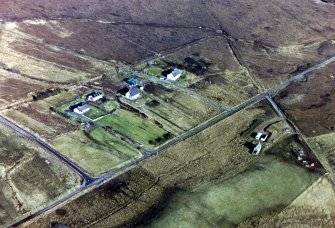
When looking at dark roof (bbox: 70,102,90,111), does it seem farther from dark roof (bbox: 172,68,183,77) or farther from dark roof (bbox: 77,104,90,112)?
dark roof (bbox: 172,68,183,77)

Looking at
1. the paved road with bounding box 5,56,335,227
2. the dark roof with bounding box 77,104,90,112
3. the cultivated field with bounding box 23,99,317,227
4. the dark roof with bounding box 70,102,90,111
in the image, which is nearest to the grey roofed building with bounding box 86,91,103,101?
the dark roof with bounding box 70,102,90,111

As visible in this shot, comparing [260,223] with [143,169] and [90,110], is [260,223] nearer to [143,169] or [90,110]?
[143,169]

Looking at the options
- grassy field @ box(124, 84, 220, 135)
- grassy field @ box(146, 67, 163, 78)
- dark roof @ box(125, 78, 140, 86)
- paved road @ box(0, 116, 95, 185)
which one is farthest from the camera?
grassy field @ box(146, 67, 163, 78)

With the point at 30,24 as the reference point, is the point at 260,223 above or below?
below

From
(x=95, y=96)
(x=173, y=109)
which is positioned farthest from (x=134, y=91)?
(x=173, y=109)

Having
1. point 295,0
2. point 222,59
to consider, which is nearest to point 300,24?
point 295,0

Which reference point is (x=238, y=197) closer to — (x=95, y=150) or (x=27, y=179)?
(x=95, y=150)
